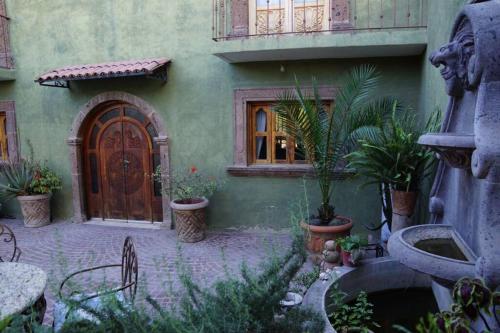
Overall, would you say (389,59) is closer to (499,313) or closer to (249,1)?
(249,1)

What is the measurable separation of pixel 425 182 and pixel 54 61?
700 centimetres

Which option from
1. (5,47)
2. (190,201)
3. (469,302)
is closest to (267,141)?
(190,201)

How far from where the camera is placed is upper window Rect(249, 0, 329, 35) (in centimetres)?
602

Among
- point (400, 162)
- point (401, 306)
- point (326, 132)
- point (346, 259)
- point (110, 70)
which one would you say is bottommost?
point (401, 306)

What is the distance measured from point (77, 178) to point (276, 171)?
402 cm

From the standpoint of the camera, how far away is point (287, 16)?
20.1ft

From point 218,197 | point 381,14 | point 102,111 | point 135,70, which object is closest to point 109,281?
point 218,197

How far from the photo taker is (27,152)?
25.7ft

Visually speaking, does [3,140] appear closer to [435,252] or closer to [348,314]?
[348,314]

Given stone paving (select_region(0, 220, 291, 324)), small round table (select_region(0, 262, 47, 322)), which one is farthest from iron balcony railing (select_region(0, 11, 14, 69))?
small round table (select_region(0, 262, 47, 322))

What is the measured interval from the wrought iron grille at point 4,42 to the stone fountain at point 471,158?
8.08 m

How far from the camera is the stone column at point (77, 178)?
7.38m

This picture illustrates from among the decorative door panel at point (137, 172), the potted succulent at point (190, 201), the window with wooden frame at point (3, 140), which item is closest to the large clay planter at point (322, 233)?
the potted succulent at point (190, 201)

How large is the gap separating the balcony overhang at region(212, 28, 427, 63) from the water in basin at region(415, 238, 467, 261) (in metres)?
3.10
